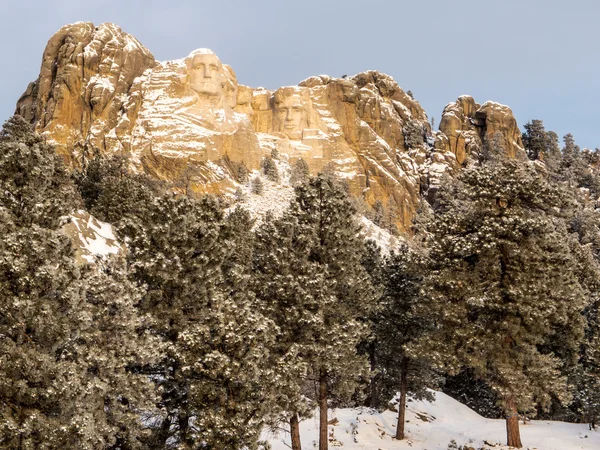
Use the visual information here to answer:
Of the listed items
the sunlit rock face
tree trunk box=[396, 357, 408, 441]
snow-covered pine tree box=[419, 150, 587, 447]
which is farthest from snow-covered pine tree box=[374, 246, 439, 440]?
the sunlit rock face

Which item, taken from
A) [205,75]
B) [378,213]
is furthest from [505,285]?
[205,75]

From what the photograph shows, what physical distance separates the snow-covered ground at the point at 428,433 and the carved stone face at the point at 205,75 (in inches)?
3009

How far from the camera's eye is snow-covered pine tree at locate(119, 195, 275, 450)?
13547mm

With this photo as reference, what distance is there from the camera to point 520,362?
66.2 feet

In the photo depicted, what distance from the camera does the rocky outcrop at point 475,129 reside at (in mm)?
116438

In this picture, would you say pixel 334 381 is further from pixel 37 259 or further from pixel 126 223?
pixel 37 259

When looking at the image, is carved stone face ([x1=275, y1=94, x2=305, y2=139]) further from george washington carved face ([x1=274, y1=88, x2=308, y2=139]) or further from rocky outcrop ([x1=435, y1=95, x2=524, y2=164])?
rocky outcrop ([x1=435, y1=95, x2=524, y2=164])

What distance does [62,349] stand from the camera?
12.3 meters

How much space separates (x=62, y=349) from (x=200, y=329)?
3.59 metres

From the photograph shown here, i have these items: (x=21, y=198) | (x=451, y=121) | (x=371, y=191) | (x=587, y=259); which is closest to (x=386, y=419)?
(x=587, y=259)

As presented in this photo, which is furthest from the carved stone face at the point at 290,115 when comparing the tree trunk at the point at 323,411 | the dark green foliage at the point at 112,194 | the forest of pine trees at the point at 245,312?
the tree trunk at the point at 323,411

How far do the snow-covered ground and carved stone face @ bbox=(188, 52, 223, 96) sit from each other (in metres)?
76.4

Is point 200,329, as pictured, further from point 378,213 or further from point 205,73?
point 205,73

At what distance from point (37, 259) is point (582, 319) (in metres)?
29.9
